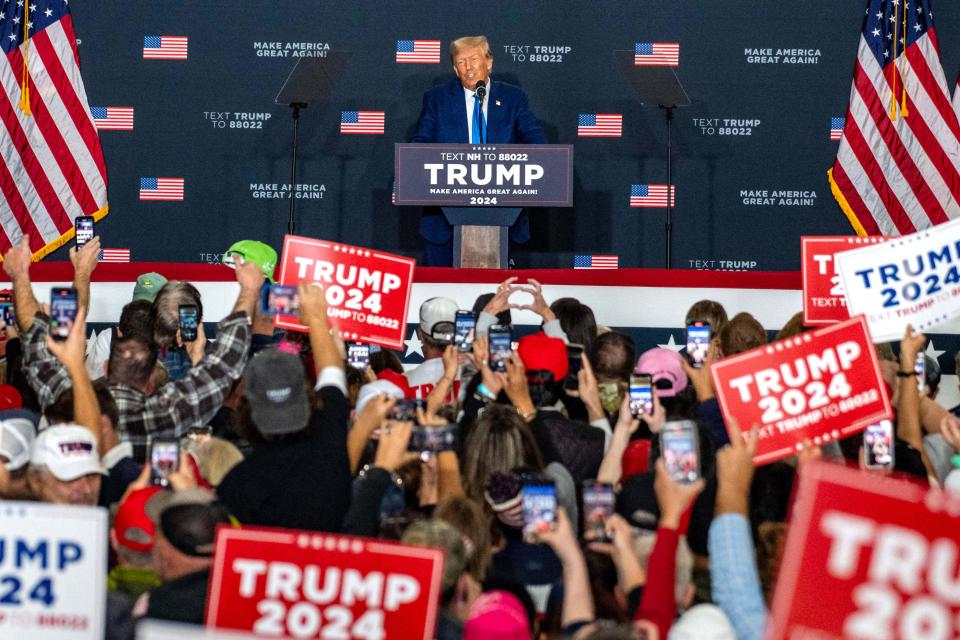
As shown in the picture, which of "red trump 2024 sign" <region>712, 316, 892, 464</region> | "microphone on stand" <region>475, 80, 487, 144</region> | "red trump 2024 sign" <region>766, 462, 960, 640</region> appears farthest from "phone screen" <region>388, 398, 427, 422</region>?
"microphone on stand" <region>475, 80, 487, 144</region>

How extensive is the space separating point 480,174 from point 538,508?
12.5 ft

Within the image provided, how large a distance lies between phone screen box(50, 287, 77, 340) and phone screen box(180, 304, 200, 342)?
0.72 metres

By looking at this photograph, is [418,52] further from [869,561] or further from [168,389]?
[869,561]

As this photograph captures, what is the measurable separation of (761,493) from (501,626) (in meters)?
1.00

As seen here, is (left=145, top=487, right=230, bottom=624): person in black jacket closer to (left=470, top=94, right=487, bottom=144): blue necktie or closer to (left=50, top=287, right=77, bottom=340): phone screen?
(left=50, top=287, right=77, bottom=340): phone screen

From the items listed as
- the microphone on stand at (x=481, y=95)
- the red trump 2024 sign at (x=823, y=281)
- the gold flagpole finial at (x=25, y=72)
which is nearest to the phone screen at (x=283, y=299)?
the red trump 2024 sign at (x=823, y=281)

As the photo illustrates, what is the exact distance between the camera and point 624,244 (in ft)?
32.0

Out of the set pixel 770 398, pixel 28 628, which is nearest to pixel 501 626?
pixel 28 628

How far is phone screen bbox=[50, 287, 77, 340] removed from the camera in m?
4.32

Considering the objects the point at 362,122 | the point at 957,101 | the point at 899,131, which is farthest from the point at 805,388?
the point at 362,122

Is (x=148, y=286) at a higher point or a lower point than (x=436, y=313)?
higher

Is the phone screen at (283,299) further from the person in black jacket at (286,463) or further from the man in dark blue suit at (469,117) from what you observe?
the man in dark blue suit at (469,117)

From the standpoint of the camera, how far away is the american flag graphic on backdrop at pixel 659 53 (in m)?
9.62

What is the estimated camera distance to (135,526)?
11.0 feet
